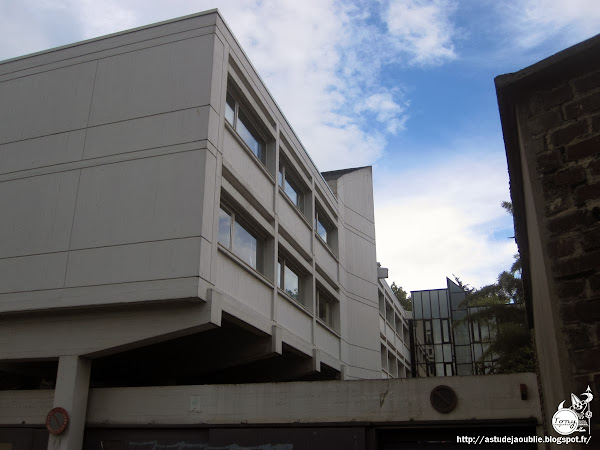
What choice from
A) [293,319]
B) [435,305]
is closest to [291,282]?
[293,319]

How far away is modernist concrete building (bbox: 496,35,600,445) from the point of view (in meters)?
3.44

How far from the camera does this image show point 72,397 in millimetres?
10875

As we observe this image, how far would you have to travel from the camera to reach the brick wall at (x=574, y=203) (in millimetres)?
3426

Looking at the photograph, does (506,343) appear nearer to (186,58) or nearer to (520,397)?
(520,397)

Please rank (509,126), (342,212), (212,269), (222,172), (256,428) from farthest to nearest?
(342,212) < (222,172) < (212,269) < (256,428) < (509,126)

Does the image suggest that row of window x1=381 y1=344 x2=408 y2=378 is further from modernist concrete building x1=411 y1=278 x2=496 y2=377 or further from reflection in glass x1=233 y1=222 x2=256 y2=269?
reflection in glass x1=233 y1=222 x2=256 y2=269

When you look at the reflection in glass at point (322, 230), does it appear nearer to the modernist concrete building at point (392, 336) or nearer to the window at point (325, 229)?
the window at point (325, 229)

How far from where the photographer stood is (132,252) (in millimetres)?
11469

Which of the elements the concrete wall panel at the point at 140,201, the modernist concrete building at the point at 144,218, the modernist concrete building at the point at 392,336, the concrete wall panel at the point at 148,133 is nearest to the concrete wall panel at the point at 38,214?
the modernist concrete building at the point at 144,218

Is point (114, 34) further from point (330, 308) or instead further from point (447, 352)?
point (447, 352)

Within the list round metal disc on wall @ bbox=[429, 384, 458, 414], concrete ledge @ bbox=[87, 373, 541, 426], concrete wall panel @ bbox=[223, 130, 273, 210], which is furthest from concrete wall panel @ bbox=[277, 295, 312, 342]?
round metal disc on wall @ bbox=[429, 384, 458, 414]

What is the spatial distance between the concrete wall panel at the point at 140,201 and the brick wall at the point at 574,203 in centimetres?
803

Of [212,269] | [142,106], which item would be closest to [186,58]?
[142,106]

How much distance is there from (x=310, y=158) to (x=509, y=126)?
15585 millimetres
